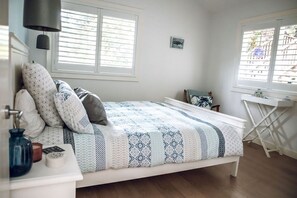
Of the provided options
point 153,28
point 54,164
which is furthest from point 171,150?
point 153,28

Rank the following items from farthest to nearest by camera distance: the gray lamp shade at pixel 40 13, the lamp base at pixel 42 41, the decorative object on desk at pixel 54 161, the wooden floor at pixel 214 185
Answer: the lamp base at pixel 42 41 < the wooden floor at pixel 214 185 < the gray lamp shade at pixel 40 13 < the decorative object on desk at pixel 54 161

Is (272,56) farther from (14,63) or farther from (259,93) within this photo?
(14,63)

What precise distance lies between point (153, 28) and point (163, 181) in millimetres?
2911

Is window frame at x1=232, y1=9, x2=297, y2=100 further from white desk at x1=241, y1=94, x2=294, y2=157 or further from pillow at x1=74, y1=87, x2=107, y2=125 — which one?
pillow at x1=74, y1=87, x2=107, y2=125

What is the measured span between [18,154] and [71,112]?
0.77 meters

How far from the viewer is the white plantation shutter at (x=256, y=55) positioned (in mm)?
3455

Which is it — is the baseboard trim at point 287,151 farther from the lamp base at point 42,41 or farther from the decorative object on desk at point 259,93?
the lamp base at point 42,41

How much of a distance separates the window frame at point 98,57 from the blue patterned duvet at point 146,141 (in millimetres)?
1484

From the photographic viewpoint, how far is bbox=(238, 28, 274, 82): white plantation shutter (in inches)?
136

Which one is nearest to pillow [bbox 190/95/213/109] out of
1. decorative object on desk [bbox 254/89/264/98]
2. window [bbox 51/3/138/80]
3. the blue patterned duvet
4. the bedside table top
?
decorative object on desk [bbox 254/89/264/98]

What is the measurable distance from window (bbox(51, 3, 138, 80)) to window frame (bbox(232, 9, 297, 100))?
1951 millimetres

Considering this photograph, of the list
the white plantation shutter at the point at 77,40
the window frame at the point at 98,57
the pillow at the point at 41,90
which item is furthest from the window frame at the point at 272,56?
the pillow at the point at 41,90

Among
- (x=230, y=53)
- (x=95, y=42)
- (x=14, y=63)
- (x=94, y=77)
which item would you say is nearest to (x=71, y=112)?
(x=14, y=63)

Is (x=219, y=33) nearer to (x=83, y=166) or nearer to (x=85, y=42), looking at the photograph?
(x=85, y=42)
